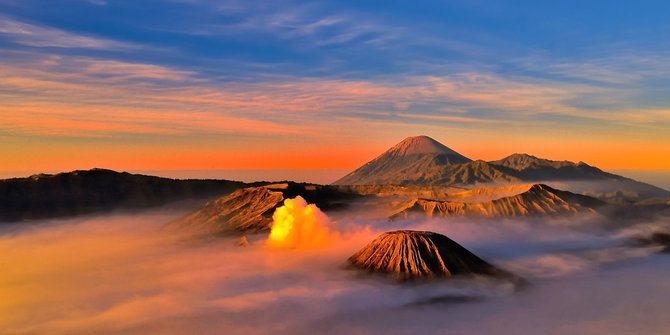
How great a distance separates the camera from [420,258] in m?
169

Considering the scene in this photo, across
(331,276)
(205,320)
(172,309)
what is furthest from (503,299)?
(172,309)

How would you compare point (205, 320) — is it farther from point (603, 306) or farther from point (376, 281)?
point (603, 306)

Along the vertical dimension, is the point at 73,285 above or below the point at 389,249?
below

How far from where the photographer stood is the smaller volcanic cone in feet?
547

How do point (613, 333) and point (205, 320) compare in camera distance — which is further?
point (205, 320)

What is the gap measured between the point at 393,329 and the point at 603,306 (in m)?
71.5

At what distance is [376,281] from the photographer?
169 meters

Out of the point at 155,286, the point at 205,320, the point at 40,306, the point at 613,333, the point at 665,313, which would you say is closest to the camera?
the point at 613,333

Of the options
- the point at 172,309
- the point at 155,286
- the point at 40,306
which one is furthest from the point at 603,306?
the point at 40,306

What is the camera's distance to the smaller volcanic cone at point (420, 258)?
16675 cm

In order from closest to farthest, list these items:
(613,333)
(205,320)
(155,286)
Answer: (613,333), (205,320), (155,286)

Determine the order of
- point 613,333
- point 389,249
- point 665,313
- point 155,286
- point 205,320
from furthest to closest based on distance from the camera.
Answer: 1. point 155,286
2. point 389,249
3. point 665,313
4. point 205,320
5. point 613,333

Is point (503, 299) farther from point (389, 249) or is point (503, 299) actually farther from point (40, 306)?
point (40, 306)

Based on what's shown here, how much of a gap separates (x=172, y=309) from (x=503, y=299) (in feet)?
324
